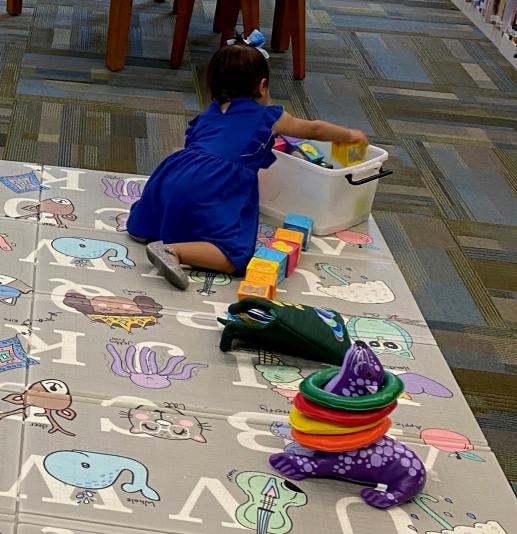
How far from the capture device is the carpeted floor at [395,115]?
6.84ft

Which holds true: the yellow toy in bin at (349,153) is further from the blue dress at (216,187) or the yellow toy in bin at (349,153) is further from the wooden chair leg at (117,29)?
the wooden chair leg at (117,29)

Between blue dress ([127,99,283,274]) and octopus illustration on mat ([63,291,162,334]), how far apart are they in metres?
0.23

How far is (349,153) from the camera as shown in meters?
2.29

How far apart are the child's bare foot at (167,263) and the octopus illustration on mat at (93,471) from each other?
0.54m

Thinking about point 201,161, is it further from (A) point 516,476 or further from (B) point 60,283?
(A) point 516,476

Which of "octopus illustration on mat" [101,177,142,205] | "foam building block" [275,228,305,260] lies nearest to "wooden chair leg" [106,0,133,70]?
"octopus illustration on mat" [101,177,142,205]

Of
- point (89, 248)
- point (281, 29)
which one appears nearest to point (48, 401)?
point (89, 248)

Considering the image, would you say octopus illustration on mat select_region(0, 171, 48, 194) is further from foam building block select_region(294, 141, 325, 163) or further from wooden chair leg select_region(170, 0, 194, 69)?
wooden chair leg select_region(170, 0, 194, 69)

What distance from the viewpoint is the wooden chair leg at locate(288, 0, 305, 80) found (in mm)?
3258

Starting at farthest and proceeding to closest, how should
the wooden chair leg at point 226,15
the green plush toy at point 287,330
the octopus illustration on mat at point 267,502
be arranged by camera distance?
the wooden chair leg at point 226,15 → the green plush toy at point 287,330 → the octopus illustration on mat at point 267,502

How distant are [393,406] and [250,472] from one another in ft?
0.75

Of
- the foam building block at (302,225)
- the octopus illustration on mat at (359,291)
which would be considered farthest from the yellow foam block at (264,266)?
the foam building block at (302,225)

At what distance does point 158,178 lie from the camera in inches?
81.9

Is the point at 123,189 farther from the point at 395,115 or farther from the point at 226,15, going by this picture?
the point at 226,15
